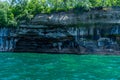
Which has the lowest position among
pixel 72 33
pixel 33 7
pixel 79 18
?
pixel 72 33

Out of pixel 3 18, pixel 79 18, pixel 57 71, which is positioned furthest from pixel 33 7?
pixel 57 71

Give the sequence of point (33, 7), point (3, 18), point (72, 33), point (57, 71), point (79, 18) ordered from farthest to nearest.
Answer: point (33, 7)
point (3, 18)
point (79, 18)
point (72, 33)
point (57, 71)

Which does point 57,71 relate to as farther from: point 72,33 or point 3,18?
point 3,18

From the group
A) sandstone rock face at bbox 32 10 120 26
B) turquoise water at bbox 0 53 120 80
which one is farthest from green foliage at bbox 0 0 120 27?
turquoise water at bbox 0 53 120 80

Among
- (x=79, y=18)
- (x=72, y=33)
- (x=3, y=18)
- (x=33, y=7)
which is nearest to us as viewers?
(x=72, y=33)

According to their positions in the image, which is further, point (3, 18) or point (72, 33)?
point (3, 18)

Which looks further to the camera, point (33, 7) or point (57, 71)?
point (33, 7)

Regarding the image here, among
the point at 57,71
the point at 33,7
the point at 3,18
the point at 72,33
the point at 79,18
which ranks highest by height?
the point at 33,7

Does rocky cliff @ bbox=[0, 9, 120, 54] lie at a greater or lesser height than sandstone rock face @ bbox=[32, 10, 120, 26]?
lesser

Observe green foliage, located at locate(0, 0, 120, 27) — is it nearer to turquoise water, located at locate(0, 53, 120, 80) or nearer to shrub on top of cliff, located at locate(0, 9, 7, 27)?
shrub on top of cliff, located at locate(0, 9, 7, 27)

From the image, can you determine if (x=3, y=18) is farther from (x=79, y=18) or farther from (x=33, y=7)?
(x=79, y=18)

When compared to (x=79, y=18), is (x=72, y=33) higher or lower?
lower

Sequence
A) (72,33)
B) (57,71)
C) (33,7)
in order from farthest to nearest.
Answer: (33,7), (72,33), (57,71)

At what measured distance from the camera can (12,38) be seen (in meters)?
63.3
